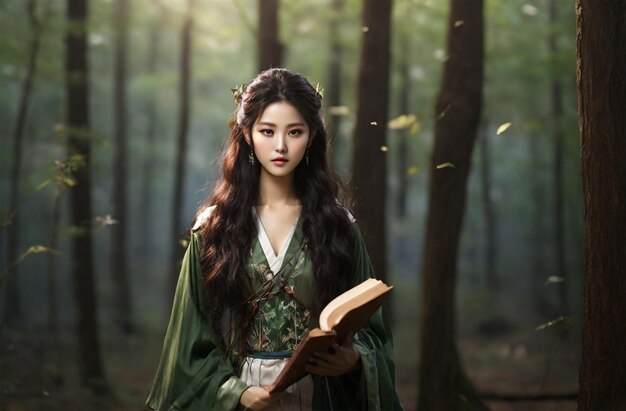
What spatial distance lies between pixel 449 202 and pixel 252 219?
Result: 137 inches

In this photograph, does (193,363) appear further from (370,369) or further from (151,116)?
(151,116)

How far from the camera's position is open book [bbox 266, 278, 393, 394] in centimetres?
295

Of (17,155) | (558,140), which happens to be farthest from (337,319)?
(558,140)

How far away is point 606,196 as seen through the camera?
3.96 meters

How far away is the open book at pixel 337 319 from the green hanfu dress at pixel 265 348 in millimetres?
350

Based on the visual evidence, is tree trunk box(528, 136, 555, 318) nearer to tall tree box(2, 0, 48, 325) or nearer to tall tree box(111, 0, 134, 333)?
tall tree box(111, 0, 134, 333)

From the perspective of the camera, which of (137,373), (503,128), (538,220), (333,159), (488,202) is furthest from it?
(538,220)

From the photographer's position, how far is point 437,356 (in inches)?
276

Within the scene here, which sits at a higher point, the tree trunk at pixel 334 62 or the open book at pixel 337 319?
the tree trunk at pixel 334 62

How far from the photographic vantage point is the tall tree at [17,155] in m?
11.5

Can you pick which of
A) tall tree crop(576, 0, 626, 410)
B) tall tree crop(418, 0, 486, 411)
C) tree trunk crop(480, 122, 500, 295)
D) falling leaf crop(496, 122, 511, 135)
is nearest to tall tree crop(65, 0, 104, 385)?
tall tree crop(418, 0, 486, 411)

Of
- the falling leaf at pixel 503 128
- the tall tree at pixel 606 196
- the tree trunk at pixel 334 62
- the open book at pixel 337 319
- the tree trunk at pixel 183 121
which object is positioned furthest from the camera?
the tree trunk at pixel 334 62

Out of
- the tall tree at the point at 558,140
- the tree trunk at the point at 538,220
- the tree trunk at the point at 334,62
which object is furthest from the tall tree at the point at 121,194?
the tree trunk at the point at 538,220

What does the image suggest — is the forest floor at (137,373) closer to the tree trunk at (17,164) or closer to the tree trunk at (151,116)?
the tree trunk at (17,164)
